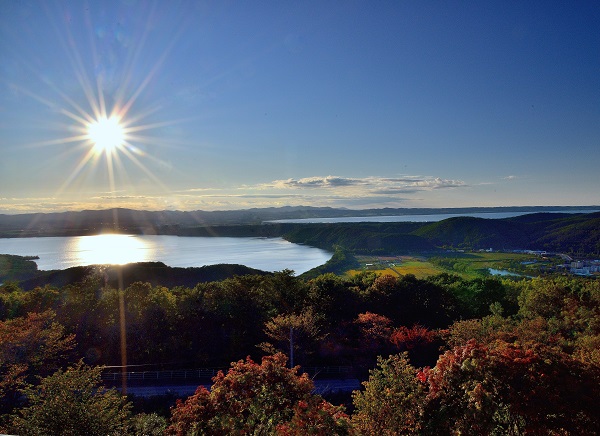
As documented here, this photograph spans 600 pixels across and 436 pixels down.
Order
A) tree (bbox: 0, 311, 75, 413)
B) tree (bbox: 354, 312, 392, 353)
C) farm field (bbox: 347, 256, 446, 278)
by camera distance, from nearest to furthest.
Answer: tree (bbox: 0, 311, 75, 413) < tree (bbox: 354, 312, 392, 353) < farm field (bbox: 347, 256, 446, 278)

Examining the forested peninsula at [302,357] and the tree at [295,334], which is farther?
the tree at [295,334]

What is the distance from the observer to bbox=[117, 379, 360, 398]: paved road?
10.1m

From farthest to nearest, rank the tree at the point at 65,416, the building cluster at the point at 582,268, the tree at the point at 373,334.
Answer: the building cluster at the point at 582,268 → the tree at the point at 373,334 → the tree at the point at 65,416

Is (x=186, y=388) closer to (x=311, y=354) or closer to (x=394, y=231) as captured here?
(x=311, y=354)

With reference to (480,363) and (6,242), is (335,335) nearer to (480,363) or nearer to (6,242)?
(480,363)

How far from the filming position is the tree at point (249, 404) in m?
4.32

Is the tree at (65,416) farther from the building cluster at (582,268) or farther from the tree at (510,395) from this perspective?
the building cluster at (582,268)

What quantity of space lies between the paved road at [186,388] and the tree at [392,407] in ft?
18.9

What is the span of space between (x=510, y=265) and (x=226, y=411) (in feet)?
159

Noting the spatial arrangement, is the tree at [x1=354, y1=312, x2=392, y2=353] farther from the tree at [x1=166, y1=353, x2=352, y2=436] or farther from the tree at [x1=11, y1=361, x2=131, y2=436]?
the tree at [x1=11, y1=361, x2=131, y2=436]

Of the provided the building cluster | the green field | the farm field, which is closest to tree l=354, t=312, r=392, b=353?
the farm field

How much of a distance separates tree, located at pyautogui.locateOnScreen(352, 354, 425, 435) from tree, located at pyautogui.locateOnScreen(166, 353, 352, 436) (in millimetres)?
371

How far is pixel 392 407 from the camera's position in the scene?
4434 mm

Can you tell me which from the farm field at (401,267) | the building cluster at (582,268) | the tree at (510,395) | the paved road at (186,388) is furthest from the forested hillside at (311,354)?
the building cluster at (582,268)
